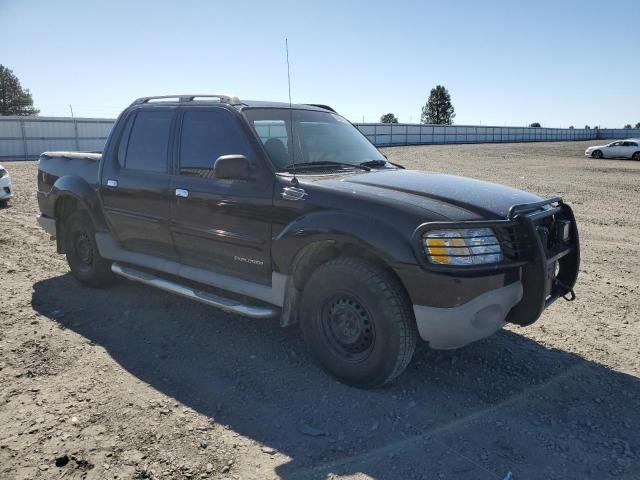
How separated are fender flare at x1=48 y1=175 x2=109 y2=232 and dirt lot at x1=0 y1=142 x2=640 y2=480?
837 mm

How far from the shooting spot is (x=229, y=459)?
280 cm

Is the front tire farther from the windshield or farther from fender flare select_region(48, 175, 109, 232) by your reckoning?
fender flare select_region(48, 175, 109, 232)

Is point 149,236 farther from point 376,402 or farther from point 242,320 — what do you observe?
point 376,402

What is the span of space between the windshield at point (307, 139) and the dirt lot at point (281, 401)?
155 centimetres

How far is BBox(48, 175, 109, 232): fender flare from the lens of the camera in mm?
5273

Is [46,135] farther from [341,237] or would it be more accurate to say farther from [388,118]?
[388,118]

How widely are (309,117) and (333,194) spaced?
1.41 m

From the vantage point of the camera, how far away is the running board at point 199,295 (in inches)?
150

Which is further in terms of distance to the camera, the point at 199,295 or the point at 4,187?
the point at 4,187

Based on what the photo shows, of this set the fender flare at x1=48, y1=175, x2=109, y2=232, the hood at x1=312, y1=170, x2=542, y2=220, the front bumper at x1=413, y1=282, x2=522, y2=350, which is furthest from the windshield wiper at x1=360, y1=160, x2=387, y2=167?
the fender flare at x1=48, y1=175, x2=109, y2=232

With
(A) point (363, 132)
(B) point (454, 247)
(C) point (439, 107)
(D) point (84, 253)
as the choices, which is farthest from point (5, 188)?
(C) point (439, 107)

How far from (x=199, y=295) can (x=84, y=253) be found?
2.21 metres

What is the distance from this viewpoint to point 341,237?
3.35 metres

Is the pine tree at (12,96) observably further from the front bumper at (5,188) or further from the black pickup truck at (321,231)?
the black pickup truck at (321,231)
